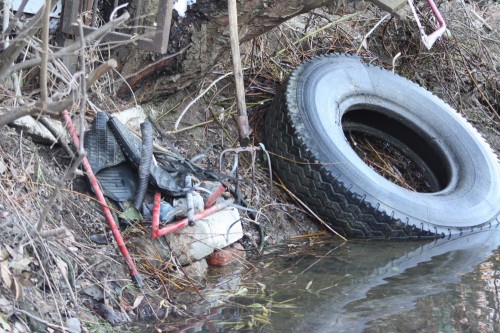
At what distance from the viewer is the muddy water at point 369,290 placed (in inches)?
140

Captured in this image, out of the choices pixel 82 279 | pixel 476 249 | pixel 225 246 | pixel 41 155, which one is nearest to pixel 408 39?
pixel 476 249

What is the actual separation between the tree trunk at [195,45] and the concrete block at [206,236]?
95 centimetres

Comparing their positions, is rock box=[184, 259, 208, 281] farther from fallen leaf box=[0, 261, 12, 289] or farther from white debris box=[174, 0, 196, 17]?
white debris box=[174, 0, 196, 17]

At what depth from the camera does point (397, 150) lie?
20.3 feet

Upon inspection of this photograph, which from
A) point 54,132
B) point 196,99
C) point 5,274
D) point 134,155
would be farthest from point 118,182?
point 5,274

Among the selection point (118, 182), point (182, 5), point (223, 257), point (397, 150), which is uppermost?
point (182, 5)

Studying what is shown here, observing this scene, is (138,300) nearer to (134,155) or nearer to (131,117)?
(134,155)

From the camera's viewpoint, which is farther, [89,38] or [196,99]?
[196,99]

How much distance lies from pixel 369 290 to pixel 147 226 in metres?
1.07

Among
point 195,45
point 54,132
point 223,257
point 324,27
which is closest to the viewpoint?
point 54,132

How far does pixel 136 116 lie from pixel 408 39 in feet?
9.38

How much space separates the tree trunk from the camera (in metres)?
4.97

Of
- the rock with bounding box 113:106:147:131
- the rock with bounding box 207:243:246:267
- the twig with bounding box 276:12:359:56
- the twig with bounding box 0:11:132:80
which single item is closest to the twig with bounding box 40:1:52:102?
the twig with bounding box 0:11:132:80

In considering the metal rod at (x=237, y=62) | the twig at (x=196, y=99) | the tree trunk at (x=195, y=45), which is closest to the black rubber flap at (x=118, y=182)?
the tree trunk at (x=195, y=45)
